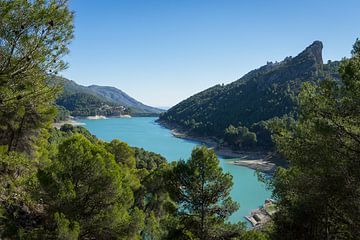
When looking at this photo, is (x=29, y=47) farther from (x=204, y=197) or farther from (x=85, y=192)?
(x=204, y=197)

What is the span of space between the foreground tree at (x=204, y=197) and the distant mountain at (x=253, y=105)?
7143 cm

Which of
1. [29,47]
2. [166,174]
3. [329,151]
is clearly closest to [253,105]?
[166,174]

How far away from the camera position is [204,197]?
41.1ft

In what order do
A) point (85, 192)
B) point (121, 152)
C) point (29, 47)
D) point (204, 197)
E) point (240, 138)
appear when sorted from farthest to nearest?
1. point (240, 138)
2. point (121, 152)
3. point (204, 197)
4. point (85, 192)
5. point (29, 47)

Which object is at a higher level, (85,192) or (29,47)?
(29,47)

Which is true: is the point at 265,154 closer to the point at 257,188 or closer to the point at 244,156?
the point at 244,156

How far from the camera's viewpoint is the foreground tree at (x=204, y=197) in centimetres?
1245

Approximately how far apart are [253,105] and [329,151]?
11174cm

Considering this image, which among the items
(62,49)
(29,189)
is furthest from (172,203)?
(62,49)

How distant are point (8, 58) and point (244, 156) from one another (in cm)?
7686

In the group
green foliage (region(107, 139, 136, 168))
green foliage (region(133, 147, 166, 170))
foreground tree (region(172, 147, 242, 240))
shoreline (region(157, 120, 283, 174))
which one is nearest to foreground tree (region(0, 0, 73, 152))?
foreground tree (region(172, 147, 242, 240))

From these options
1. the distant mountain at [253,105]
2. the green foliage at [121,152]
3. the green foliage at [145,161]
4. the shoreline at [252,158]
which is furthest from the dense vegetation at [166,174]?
the distant mountain at [253,105]

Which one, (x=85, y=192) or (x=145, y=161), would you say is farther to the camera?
(x=145, y=161)

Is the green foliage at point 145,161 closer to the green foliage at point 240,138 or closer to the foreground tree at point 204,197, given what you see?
the green foliage at point 240,138
